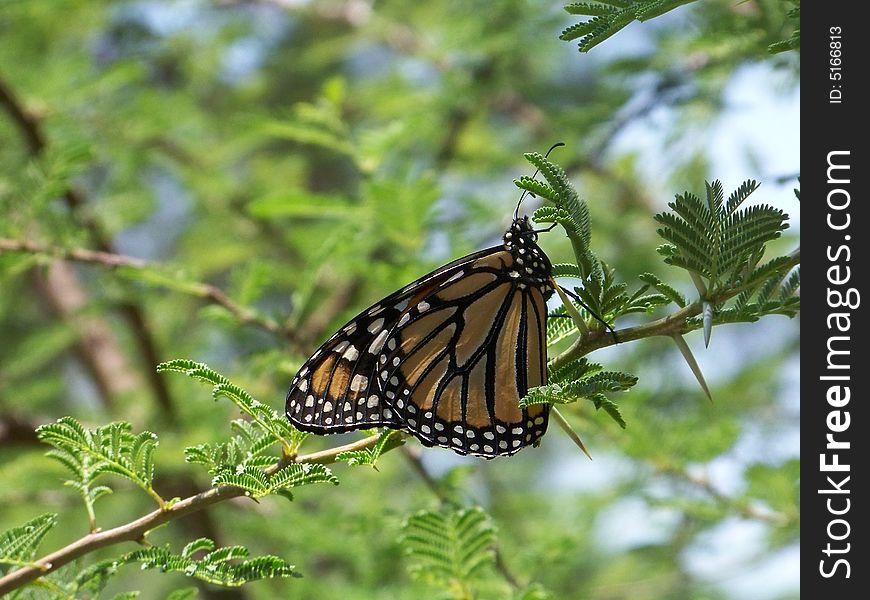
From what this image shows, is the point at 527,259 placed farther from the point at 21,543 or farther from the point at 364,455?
the point at 21,543

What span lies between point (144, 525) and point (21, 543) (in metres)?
0.23

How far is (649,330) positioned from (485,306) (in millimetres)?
544

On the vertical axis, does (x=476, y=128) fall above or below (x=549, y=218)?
above

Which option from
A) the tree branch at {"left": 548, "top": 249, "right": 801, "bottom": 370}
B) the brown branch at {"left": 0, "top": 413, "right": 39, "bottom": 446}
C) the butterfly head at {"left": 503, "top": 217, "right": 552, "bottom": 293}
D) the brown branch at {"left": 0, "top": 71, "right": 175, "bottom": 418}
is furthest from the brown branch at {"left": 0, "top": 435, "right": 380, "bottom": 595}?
the brown branch at {"left": 0, "top": 413, "right": 39, "bottom": 446}

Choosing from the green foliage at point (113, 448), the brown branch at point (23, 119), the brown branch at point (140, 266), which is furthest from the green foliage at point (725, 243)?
the brown branch at point (23, 119)

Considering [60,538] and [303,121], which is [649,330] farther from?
[60,538]

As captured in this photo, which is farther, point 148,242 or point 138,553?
point 148,242

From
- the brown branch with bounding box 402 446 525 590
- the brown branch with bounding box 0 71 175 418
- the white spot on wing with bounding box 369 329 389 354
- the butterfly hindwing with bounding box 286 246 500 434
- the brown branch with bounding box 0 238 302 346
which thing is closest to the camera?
the butterfly hindwing with bounding box 286 246 500 434

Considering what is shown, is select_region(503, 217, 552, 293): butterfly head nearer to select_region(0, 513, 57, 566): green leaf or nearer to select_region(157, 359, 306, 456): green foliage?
select_region(157, 359, 306, 456): green foliage

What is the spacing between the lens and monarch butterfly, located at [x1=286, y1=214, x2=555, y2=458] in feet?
4.55

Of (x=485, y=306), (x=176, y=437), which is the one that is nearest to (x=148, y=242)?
(x=176, y=437)

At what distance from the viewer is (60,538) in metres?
3.54

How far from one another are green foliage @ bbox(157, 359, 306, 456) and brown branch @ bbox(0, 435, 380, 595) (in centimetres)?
4
